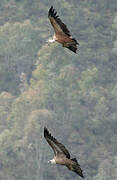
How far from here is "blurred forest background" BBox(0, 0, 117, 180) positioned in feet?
162

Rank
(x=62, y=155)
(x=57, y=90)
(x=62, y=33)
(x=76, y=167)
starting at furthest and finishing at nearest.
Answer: (x=57, y=90), (x=62, y=33), (x=62, y=155), (x=76, y=167)

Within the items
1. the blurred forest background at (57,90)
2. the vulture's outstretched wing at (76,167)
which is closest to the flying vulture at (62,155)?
the vulture's outstretched wing at (76,167)

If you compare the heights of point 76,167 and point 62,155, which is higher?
point 62,155

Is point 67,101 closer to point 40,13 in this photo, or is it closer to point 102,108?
point 102,108

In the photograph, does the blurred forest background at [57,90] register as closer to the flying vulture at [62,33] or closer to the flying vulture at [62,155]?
the flying vulture at [62,33]

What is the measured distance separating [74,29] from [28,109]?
12.1 metres

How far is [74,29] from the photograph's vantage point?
A: 63.7 metres

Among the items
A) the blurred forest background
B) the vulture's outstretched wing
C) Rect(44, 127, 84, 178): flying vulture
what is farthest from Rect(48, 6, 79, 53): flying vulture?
the blurred forest background

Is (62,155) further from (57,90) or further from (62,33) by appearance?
(57,90)

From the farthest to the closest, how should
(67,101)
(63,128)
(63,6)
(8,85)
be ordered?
(63,6)
(8,85)
(67,101)
(63,128)

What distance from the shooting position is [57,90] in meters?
55.5

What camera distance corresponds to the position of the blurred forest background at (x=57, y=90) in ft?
162

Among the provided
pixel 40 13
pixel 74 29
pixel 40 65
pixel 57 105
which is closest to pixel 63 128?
pixel 57 105

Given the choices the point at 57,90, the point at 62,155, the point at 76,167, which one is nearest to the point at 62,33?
the point at 62,155
